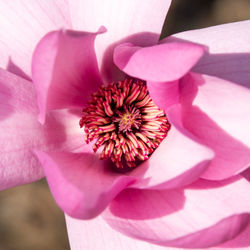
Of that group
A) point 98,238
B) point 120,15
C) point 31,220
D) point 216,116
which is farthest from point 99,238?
point 31,220


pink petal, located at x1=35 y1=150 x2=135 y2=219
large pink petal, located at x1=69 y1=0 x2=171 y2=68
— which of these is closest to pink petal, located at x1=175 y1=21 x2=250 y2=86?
large pink petal, located at x1=69 y1=0 x2=171 y2=68

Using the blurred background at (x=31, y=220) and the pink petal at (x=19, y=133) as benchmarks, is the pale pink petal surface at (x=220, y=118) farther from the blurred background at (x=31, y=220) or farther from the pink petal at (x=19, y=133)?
the blurred background at (x=31, y=220)

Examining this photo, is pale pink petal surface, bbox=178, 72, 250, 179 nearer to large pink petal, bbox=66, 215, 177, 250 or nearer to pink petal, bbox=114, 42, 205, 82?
pink petal, bbox=114, 42, 205, 82

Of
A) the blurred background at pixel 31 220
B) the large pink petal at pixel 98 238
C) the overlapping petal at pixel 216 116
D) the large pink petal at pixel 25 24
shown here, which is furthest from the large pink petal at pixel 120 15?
the blurred background at pixel 31 220

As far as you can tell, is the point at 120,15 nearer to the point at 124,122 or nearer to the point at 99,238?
the point at 124,122

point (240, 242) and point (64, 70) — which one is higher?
point (64, 70)

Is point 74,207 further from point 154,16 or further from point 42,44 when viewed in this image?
point 154,16
